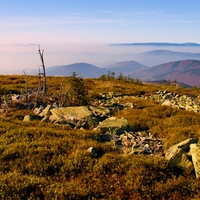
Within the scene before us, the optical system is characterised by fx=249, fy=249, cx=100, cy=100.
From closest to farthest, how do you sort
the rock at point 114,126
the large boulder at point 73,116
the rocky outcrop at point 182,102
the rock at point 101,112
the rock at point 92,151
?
the rock at point 92,151 < the rock at point 114,126 < the large boulder at point 73,116 < the rock at point 101,112 < the rocky outcrop at point 182,102

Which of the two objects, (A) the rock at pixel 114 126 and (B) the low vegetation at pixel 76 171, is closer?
(B) the low vegetation at pixel 76 171

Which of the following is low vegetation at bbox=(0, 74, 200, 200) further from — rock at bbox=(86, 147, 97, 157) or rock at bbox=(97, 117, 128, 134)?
rock at bbox=(97, 117, 128, 134)

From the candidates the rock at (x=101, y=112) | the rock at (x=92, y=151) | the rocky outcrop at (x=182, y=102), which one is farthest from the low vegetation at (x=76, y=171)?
the rocky outcrop at (x=182, y=102)

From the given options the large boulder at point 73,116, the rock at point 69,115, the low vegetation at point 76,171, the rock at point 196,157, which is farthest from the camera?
the rock at point 69,115

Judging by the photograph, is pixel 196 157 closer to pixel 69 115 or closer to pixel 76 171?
pixel 76 171

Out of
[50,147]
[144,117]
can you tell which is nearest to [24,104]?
[144,117]

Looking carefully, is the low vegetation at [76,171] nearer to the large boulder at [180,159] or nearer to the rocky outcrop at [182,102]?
the large boulder at [180,159]

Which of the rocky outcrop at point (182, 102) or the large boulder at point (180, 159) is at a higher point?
the rocky outcrop at point (182, 102)

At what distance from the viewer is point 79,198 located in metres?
7.60

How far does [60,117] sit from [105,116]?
381 cm

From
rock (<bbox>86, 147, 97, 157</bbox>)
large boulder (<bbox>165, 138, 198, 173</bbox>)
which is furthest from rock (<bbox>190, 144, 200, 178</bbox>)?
rock (<bbox>86, 147, 97, 157</bbox>)

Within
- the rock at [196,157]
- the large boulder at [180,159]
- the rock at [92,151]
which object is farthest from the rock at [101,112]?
the rock at [196,157]

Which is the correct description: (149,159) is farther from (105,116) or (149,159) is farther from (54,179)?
(105,116)

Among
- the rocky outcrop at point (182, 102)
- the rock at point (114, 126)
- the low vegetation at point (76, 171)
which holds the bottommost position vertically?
the low vegetation at point (76, 171)
